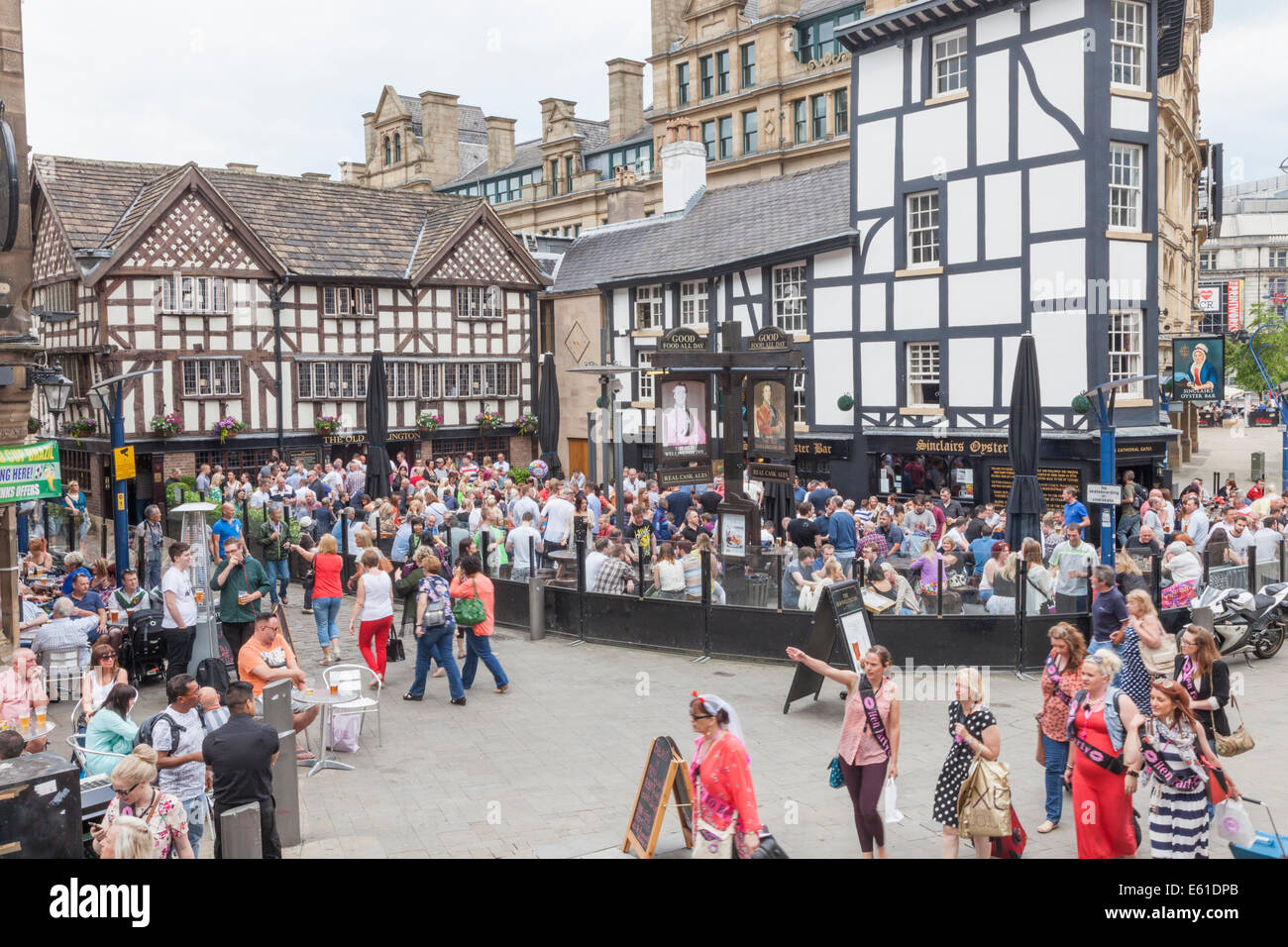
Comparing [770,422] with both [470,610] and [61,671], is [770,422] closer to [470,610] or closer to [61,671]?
[470,610]

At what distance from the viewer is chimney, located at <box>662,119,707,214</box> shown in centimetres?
3772

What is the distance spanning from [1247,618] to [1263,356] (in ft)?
172

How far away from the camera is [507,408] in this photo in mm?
40062

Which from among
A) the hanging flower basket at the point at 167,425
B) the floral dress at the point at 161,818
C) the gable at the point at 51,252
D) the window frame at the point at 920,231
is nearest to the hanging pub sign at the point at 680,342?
the window frame at the point at 920,231

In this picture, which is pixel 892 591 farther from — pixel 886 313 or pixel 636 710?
pixel 886 313

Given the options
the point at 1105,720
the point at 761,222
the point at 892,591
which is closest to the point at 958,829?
the point at 1105,720

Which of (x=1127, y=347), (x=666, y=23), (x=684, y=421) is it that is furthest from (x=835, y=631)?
(x=666, y=23)

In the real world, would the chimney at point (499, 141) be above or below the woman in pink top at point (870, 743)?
above

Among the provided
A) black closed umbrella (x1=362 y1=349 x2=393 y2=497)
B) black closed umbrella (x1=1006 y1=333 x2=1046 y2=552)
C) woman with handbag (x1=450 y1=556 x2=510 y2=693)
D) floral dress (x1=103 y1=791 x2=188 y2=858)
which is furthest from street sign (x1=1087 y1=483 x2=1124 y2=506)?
black closed umbrella (x1=362 y1=349 x2=393 y2=497)

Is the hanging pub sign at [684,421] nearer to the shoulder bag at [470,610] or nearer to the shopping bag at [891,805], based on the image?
the shoulder bag at [470,610]

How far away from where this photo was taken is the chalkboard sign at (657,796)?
8383 mm

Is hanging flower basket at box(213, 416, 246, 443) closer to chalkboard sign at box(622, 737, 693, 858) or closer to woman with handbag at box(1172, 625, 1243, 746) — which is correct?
chalkboard sign at box(622, 737, 693, 858)

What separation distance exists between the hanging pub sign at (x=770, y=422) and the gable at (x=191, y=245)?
68.9ft
